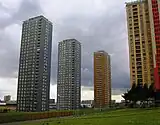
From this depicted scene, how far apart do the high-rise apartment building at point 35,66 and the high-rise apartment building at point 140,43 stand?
168 feet

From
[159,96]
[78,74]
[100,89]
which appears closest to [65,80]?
[78,74]

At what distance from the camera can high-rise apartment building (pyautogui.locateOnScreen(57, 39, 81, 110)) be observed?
176m

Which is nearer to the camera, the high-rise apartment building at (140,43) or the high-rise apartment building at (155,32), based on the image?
the high-rise apartment building at (155,32)

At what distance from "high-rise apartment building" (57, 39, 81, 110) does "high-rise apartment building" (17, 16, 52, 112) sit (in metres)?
26.6

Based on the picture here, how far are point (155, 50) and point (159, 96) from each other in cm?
2340

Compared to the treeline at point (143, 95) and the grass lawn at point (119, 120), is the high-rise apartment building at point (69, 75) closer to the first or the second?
the treeline at point (143, 95)

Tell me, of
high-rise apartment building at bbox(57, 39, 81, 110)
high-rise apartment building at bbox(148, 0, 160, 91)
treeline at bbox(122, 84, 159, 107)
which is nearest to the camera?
treeline at bbox(122, 84, 159, 107)

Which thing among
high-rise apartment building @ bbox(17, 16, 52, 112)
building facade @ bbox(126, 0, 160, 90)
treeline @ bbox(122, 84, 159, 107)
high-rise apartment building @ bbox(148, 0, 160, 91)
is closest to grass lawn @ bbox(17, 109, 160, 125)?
treeline @ bbox(122, 84, 159, 107)

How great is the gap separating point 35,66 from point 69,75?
1535 inches

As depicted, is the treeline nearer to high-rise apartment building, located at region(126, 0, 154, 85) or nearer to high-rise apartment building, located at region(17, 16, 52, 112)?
high-rise apartment building, located at region(126, 0, 154, 85)

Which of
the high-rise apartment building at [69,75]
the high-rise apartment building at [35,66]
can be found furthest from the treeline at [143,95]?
the high-rise apartment building at [69,75]

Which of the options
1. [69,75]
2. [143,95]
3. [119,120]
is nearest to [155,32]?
[143,95]

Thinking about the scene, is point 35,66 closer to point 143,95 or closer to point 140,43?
point 140,43

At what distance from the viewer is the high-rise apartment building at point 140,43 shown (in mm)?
127375
